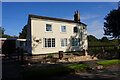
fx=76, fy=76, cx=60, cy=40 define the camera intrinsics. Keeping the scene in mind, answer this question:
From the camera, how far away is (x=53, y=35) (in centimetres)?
1684

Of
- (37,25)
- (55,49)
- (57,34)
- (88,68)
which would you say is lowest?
(88,68)

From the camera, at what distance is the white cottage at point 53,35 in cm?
1513

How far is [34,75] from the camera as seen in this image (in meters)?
5.29

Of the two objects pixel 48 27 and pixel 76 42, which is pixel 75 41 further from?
pixel 48 27

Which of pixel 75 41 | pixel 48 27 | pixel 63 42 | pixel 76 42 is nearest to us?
pixel 48 27

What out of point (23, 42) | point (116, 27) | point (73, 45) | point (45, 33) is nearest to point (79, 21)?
point (73, 45)

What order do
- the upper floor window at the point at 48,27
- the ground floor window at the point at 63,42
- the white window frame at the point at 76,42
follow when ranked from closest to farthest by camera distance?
the upper floor window at the point at 48,27 → the ground floor window at the point at 63,42 → the white window frame at the point at 76,42

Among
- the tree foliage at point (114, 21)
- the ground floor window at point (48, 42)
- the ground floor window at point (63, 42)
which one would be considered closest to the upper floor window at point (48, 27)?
the ground floor window at point (48, 42)

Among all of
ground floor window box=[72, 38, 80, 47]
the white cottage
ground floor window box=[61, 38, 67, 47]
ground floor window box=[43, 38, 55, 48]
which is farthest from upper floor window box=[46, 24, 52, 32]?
ground floor window box=[72, 38, 80, 47]

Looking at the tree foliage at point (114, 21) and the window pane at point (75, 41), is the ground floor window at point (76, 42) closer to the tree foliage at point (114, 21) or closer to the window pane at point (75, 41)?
the window pane at point (75, 41)

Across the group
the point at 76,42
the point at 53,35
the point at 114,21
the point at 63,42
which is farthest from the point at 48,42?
the point at 114,21

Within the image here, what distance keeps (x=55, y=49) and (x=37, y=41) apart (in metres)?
4.21

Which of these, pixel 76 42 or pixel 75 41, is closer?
pixel 75 41

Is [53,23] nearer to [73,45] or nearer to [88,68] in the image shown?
[73,45]
